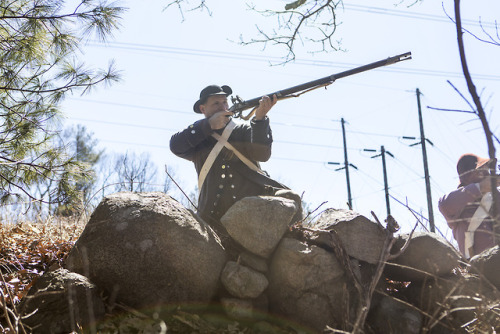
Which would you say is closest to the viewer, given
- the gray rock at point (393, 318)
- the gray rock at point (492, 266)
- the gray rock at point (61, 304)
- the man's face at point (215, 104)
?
the gray rock at point (61, 304)

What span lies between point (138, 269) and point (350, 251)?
166 cm

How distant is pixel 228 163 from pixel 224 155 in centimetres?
12

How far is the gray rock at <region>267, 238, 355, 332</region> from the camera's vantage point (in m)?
3.72

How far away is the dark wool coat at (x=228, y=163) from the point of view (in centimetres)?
499

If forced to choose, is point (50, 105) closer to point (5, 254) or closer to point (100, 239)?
point (5, 254)

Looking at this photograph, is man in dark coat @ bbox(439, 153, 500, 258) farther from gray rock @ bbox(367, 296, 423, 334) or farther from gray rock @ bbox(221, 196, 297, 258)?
gray rock @ bbox(221, 196, 297, 258)

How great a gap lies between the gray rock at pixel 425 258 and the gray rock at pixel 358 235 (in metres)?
0.18

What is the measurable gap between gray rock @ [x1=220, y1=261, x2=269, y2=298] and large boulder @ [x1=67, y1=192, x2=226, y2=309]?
0.10m

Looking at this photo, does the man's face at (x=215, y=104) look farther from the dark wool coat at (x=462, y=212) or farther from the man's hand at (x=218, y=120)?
the dark wool coat at (x=462, y=212)

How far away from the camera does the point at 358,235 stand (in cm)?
405

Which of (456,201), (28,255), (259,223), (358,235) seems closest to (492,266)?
(358,235)

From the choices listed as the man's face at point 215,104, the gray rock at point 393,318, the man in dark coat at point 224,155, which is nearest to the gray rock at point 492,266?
the gray rock at point 393,318

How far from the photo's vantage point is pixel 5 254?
5086 mm

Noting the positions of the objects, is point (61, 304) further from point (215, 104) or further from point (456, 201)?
point (456, 201)
